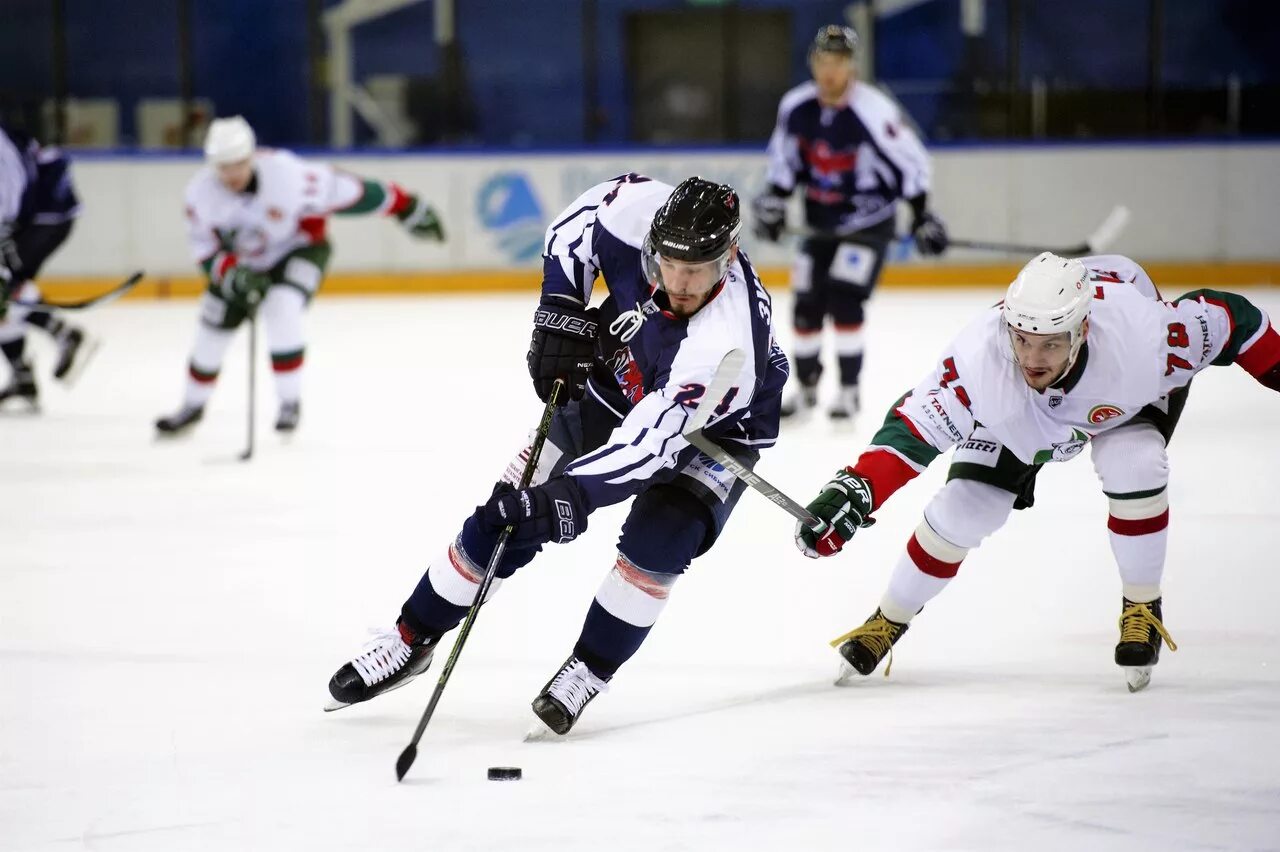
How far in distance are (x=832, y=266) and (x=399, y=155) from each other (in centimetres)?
521

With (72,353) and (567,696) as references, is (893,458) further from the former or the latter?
(72,353)

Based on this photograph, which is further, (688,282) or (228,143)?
(228,143)

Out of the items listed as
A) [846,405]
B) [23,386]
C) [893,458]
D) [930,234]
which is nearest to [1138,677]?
[893,458]

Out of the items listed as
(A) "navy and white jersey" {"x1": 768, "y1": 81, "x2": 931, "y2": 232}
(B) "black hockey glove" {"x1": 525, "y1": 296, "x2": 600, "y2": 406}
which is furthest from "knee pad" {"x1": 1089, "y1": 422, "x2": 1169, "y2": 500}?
(A) "navy and white jersey" {"x1": 768, "y1": 81, "x2": 931, "y2": 232}

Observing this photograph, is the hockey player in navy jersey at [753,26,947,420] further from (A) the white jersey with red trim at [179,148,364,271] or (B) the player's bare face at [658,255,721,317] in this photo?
(B) the player's bare face at [658,255,721,317]

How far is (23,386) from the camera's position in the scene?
6.79 metres

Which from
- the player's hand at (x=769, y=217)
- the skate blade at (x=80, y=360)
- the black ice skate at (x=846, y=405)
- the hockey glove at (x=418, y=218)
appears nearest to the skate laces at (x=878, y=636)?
the black ice skate at (x=846, y=405)

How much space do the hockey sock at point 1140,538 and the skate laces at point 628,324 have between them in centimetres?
93

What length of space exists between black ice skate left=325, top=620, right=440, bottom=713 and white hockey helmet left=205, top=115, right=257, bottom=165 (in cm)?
319

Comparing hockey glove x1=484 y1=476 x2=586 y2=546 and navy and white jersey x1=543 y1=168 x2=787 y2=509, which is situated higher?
navy and white jersey x1=543 y1=168 x2=787 y2=509

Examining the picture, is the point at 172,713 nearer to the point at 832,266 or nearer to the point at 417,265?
the point at 832,266

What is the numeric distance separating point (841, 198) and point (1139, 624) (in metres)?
3.40

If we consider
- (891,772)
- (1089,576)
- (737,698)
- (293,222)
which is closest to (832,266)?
(293,222)

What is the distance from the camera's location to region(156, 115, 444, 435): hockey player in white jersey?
5.88 meters
